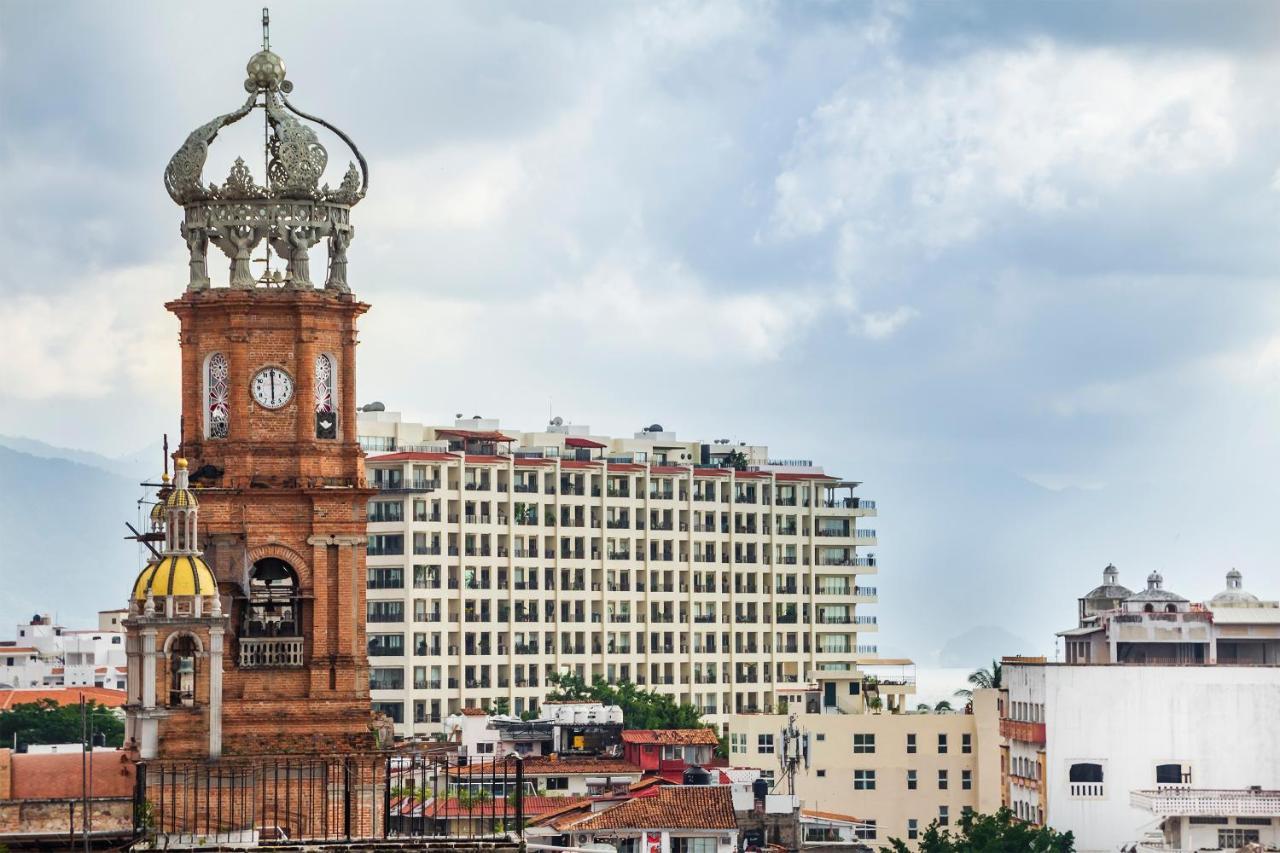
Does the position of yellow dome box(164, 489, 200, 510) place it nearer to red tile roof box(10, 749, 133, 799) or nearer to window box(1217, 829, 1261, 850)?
red tile roof box(10, 749, 133, 799)

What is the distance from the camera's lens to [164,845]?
81.2m

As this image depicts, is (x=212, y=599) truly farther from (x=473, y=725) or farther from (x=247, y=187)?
(x=473, y=725)

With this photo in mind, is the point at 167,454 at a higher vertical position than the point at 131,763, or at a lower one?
higher

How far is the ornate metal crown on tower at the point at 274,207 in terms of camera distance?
3922 inches

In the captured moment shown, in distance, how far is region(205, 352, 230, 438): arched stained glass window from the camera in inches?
3863

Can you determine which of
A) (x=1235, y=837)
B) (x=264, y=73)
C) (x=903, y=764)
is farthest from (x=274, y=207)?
(x=903, y=764)

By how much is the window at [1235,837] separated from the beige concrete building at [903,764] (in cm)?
3756

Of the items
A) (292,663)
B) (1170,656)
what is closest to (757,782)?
(1170,656)

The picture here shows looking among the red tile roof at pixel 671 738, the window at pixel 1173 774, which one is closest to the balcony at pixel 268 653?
the red tile roof at pixel 671 738

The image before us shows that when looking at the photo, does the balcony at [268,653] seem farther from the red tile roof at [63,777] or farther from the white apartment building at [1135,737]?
the white apartment building at [1135,737]

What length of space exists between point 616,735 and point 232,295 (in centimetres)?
8786

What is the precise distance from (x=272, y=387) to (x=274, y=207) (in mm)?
5324

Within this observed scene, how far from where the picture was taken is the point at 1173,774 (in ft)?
568

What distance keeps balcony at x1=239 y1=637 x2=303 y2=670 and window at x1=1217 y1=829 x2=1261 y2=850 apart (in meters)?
67.0
